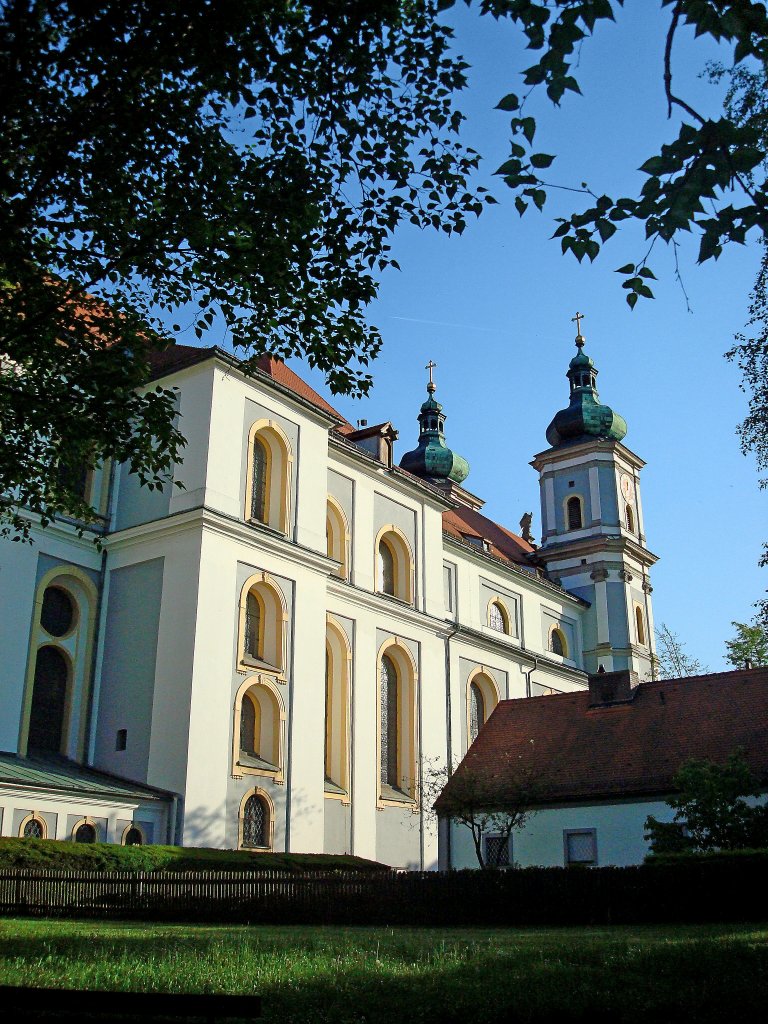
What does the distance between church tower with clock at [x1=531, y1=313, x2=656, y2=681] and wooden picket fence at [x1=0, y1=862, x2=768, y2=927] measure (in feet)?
108

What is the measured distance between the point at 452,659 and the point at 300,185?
95.9 ft

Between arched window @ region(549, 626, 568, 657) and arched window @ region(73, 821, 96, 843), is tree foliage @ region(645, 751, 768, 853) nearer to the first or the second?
arched window @ region(73, 821, 96, 843)

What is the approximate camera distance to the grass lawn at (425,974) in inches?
314

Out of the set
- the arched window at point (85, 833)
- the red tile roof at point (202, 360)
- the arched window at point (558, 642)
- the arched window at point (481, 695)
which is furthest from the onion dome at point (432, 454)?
the arched window at point (85, 833)

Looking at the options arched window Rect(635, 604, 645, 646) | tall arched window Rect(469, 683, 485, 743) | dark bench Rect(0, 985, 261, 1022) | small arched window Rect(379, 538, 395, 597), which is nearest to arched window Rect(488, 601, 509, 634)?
tall arched window Rect(469, 683, 485, 743)

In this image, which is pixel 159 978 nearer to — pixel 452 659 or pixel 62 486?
pixel 62 486

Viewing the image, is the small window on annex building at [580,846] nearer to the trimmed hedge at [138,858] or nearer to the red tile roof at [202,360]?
the trimmed hedge at [138,858]

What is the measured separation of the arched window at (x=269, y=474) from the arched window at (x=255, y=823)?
7.40 m

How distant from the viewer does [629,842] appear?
24938mm

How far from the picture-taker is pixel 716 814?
2122 centimetres

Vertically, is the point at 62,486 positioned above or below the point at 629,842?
above

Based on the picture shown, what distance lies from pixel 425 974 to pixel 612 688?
20.9 meters

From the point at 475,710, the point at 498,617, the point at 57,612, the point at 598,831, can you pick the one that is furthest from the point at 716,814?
the point at 498,617

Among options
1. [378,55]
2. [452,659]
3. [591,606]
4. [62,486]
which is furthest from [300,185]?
[591,606]
